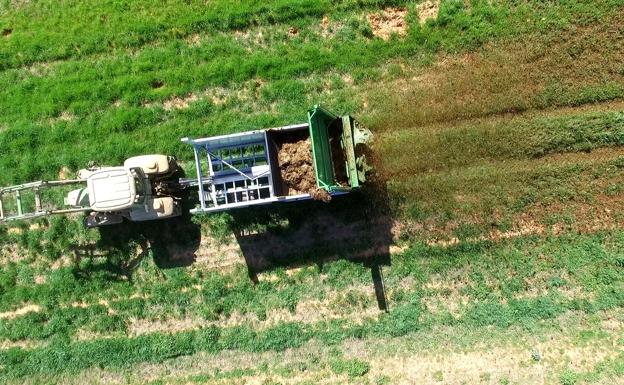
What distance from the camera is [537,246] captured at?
48.4ft

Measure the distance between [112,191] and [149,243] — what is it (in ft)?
8.36

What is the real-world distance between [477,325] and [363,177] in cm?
502

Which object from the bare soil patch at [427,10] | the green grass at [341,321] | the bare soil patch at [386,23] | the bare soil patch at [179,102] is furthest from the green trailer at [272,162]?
the bare soil patch at [427,10]

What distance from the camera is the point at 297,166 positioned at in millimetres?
14258

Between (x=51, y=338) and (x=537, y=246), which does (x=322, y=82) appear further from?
(x=51, y=338)

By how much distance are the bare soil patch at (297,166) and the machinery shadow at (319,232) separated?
96cm

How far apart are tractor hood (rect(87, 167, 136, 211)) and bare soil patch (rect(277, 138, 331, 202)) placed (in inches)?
151

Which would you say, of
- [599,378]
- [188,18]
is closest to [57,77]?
[188,18]

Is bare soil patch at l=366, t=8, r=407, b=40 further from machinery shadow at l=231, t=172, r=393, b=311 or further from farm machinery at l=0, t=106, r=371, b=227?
machinery shadow at l=231, t=172, r=393, b=311

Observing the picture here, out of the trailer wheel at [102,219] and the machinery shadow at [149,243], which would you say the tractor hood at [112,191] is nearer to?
the trailer wheel at [102,219]

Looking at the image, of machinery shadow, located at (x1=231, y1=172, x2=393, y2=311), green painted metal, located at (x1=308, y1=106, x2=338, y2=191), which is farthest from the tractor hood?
green painted metal, located at (x1=308, y1=106, x2=338, y2=191)

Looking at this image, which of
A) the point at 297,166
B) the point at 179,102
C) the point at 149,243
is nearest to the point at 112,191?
the point at 149,243

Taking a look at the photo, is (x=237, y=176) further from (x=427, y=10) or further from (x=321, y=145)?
(x=427, y=10)

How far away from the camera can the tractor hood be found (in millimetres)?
13492
